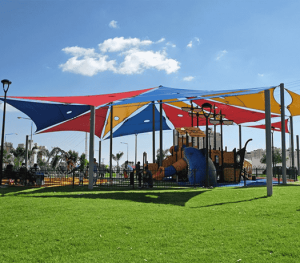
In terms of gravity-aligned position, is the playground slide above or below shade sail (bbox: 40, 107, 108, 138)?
below

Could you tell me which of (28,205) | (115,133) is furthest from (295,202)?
(115,133)

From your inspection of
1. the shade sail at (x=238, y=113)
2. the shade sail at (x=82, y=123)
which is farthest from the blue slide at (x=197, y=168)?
the shade sail at (x=82, y=123)

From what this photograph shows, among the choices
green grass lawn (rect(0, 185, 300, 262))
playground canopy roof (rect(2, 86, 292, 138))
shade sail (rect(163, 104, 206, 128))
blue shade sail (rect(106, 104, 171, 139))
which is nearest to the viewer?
green grass lawn (rect(0, 185, 300, 262))

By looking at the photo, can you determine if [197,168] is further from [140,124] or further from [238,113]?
[140,124]

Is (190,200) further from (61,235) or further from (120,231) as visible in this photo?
(61,235)

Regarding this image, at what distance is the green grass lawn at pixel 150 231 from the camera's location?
4.48m

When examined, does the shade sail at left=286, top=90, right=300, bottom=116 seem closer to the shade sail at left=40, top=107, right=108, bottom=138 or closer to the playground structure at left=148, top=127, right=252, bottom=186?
the playground structure at left=148, top=127, right=252, bottom=186

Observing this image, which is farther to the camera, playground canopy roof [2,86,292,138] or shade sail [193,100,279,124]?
shade sail [193,100,279,124]

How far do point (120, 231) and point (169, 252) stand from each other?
4.85ft

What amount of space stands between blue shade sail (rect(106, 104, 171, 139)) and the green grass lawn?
727 inches

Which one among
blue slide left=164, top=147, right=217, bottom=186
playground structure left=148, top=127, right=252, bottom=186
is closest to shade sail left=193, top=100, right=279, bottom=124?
playground structure left=148, top=127, right=252, bottom=186

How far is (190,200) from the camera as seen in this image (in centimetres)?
955

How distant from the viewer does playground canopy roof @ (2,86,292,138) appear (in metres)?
14.6

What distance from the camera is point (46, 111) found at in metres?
20.5
